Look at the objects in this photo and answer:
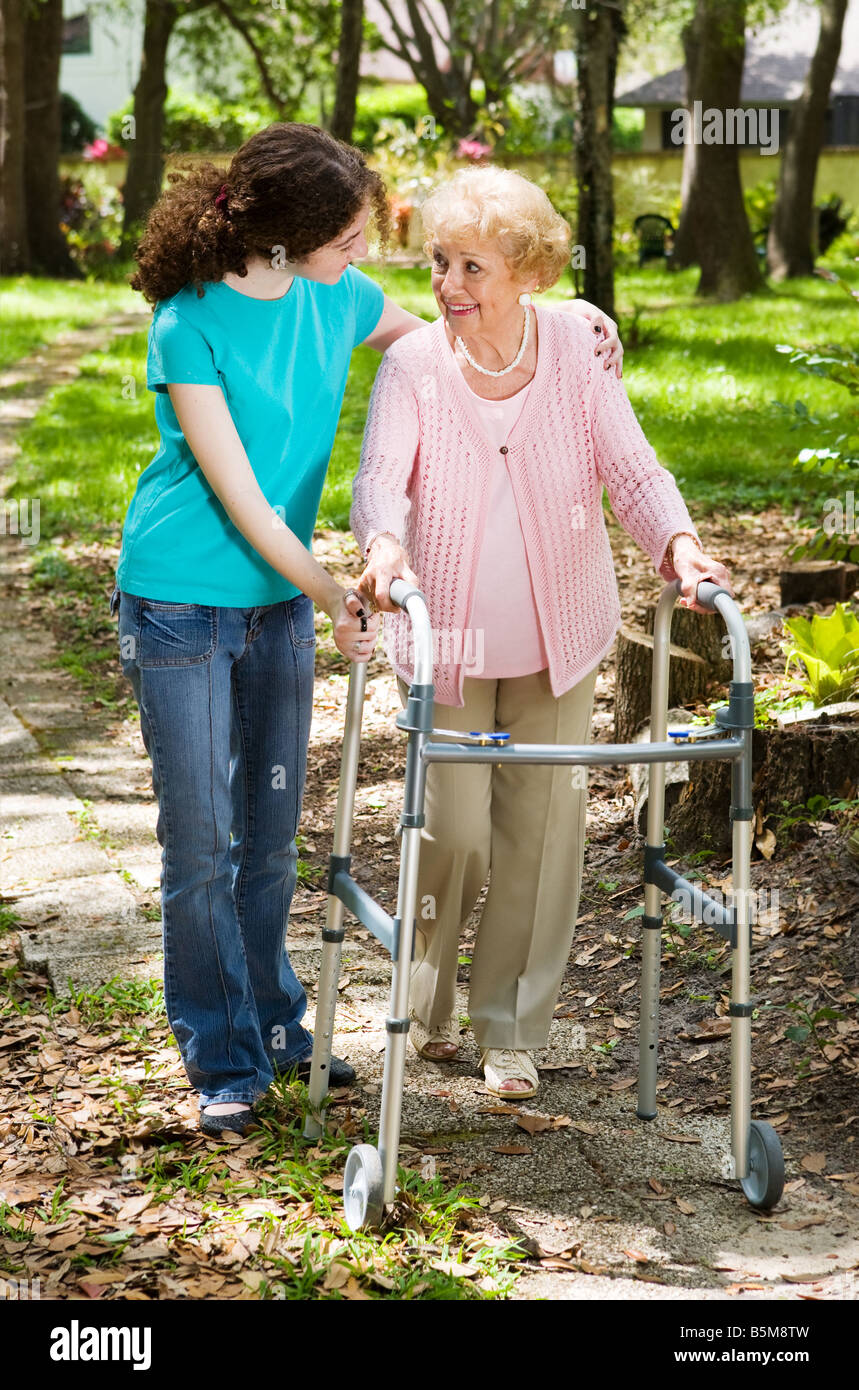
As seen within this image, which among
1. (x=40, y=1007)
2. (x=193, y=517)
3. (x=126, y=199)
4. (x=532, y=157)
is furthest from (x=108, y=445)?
(x=532, y=157)

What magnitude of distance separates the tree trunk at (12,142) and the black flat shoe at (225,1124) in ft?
55.7

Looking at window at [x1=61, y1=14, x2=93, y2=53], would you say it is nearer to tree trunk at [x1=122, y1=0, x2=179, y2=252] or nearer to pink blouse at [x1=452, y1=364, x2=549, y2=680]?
tree trunk at [x1=122, y1=0, x2=179, y2=252]

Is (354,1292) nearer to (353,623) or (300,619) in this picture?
(353,623)

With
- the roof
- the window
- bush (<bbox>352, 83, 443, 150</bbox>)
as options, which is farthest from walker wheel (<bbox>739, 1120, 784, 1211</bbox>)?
the window

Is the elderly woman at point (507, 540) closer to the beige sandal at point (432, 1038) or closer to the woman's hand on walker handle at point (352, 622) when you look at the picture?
the woman's hand on walker handle at point (352, 622)

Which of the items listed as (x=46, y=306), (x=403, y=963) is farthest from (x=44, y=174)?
(x=403, y=963)

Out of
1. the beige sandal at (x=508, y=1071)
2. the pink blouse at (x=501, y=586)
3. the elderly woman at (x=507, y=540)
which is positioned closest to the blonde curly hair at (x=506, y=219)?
the elderly woman at (x=507, y=540)

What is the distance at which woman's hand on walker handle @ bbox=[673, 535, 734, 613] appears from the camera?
2.87 m

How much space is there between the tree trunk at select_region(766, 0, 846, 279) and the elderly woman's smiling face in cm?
1692

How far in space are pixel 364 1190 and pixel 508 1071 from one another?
0.76 metres

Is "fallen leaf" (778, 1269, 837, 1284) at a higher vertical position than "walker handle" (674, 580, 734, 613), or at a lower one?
lower

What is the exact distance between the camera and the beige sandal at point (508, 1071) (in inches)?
133
